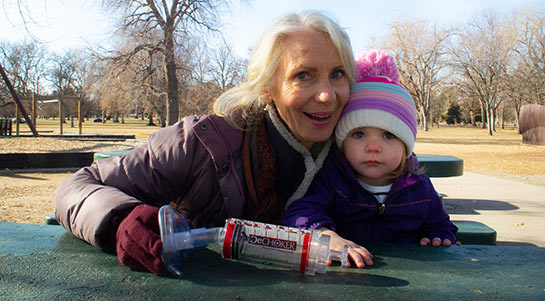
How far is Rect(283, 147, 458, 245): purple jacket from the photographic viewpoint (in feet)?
5.99

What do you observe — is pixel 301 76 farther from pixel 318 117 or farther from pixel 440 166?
pixel 440 166

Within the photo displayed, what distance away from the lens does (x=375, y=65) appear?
6.65 feet

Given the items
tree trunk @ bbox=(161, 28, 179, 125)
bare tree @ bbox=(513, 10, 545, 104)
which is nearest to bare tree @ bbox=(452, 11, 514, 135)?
bare tree @ bbox=(513, 10, 545, 104)

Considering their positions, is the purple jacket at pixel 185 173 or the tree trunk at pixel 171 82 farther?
the tree trunk at pixel 171 82

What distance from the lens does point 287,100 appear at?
5.54ft

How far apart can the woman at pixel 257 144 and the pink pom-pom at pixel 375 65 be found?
0.23 meters

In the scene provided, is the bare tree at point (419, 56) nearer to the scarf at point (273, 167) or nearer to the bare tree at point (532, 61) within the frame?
the bare tree at point (532, 61)

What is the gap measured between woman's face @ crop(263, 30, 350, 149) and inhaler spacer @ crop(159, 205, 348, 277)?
0.62m

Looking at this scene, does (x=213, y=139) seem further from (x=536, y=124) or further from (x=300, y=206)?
(x=536, y=124)

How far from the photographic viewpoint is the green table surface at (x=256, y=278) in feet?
2.94

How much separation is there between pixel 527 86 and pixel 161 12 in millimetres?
27015

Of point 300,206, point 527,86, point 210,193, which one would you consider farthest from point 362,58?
point 527,86

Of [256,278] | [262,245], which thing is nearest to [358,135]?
[262,245]

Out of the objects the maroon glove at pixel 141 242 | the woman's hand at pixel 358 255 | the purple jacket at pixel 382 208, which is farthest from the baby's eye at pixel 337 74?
the maroon glove at pixel 141 242
